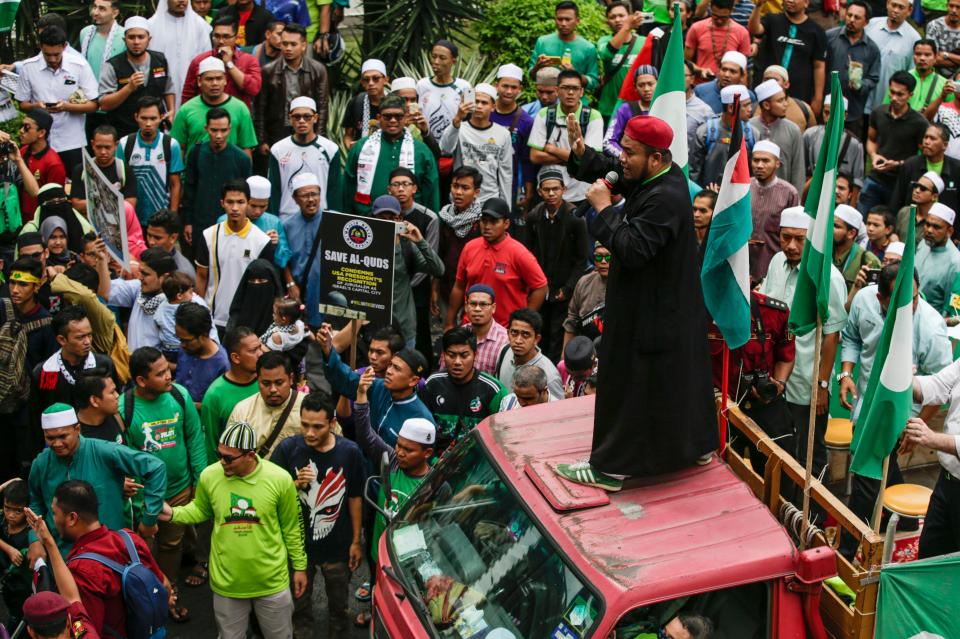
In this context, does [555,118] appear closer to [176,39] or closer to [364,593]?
[176,39]

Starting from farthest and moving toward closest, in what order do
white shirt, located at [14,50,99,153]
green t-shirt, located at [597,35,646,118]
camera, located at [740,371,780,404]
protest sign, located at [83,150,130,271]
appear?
green t-shirt, located at [597,35,646,118] < white shirt, located at [14,50,99,153] < protest sign, located at [83,150,130,271] < camera, located at [740,371,780,404]

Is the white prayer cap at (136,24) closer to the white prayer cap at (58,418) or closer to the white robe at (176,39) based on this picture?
the white robe at (176,39)

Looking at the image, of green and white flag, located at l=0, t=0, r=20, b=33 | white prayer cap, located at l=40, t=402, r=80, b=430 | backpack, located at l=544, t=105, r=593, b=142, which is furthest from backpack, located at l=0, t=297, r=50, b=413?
backpack, located at l=544, t=105, r=593, b=142

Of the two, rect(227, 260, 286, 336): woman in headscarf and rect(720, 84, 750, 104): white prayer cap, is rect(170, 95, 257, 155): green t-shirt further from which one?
rect(720, 84, 750, 104): white prayer cap

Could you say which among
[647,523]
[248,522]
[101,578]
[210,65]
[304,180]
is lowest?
[248,522]

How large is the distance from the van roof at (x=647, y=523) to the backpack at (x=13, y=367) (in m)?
4.45

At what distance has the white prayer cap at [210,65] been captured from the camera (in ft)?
39.7

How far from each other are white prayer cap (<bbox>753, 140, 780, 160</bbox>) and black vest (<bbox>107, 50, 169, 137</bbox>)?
242 inches

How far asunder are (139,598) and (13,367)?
10.1 ft

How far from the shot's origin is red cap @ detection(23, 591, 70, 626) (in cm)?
582

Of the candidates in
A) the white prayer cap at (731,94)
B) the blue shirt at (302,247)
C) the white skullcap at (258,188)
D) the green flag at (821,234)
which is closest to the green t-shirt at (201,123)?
the white skullcap at (258,188)

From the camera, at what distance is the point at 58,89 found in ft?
41.5

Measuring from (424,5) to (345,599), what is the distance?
9269 mm

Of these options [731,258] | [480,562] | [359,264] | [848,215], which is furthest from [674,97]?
[848,215]
